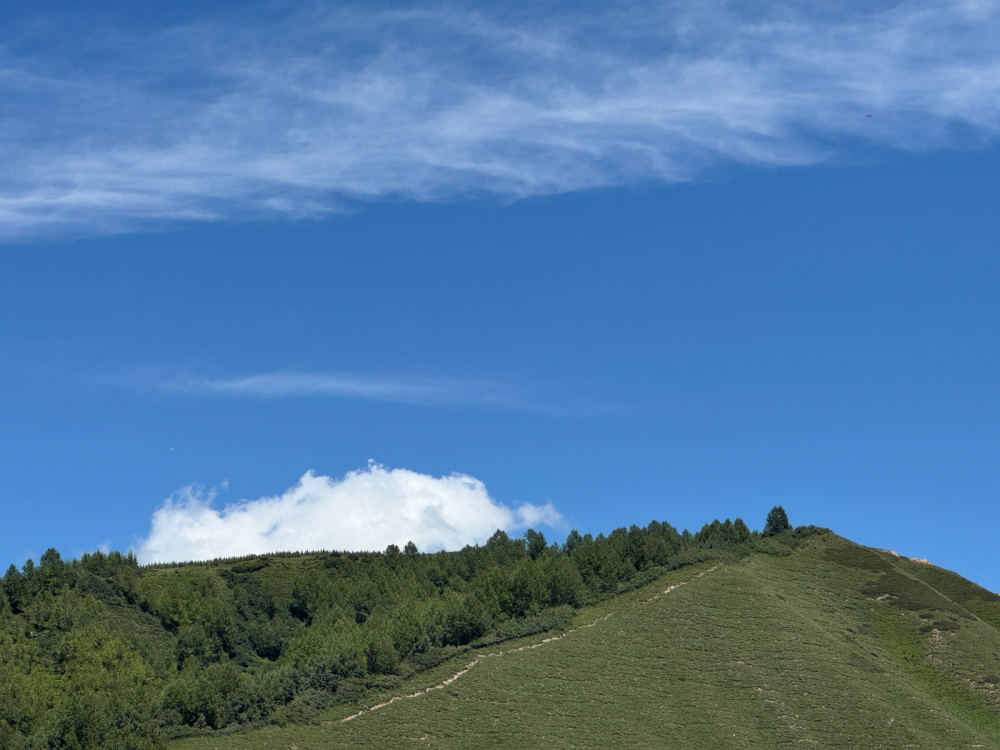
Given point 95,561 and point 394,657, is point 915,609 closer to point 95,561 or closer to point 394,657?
point 394,657

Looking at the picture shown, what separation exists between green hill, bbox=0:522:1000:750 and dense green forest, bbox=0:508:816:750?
→ 1.05ft

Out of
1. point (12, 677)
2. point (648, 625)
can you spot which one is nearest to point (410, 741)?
point (648, 625)

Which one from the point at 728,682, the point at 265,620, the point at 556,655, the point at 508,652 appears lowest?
the point at 728,682

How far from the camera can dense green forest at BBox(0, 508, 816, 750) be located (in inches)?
3019

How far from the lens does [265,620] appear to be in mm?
133125

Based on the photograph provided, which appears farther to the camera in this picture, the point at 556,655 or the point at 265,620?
the point at 265,620

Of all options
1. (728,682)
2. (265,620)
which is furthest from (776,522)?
(265,620)

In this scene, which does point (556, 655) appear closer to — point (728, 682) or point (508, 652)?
point (508, 652)

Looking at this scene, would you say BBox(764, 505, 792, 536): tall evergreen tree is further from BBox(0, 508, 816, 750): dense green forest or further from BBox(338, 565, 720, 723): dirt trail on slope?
BBox(338, 565, 720, 723): dirt trail on slope

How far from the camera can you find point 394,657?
84812 mm

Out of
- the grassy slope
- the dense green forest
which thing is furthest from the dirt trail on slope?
the dense green forest

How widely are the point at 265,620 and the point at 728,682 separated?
79.3 meters

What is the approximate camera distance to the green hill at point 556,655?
69.8m

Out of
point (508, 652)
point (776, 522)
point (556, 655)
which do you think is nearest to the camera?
point (556, 655)
